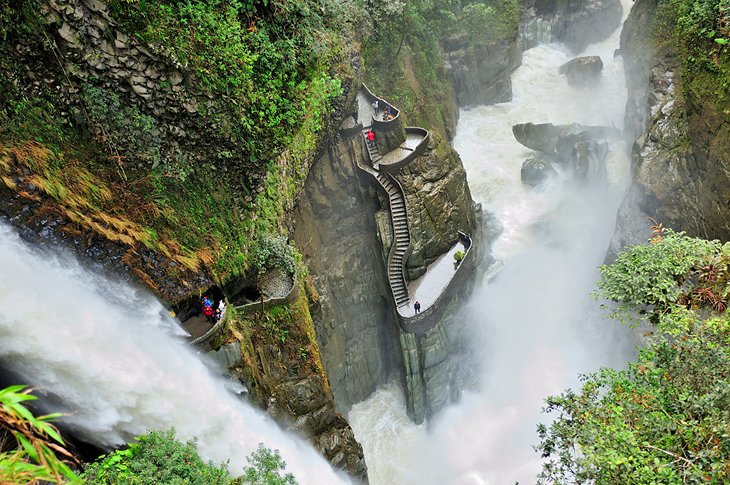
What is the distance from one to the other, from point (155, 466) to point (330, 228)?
1556 cm

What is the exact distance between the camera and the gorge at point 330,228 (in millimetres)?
12336

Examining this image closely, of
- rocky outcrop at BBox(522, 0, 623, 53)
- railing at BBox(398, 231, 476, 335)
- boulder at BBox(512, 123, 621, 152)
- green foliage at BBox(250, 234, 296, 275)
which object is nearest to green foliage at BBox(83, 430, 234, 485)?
green foliage at BBox(250, 234, 296, 275)

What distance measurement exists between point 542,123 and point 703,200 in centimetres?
1967

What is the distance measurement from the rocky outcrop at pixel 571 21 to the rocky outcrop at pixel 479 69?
19.0 ft

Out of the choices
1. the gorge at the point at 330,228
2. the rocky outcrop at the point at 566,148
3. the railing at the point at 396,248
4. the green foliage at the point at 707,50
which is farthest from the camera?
the rocky outcrop at the point at 566,148

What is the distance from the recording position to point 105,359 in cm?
1168

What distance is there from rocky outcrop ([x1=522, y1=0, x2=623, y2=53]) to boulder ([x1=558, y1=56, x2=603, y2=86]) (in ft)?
20.1

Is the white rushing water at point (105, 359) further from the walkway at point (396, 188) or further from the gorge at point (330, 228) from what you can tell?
the walkway at point (396, 188)

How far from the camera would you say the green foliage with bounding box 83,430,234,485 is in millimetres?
9641

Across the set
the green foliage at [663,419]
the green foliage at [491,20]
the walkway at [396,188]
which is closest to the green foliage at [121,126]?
the walkway at [396,188]

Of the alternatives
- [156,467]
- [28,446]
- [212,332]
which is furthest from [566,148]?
[28,446]

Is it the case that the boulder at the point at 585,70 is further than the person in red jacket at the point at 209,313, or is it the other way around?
the boulder at the point at 585,70

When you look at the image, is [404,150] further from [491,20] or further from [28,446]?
[28,446]

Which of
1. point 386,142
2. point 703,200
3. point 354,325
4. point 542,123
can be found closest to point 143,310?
point 354,325
